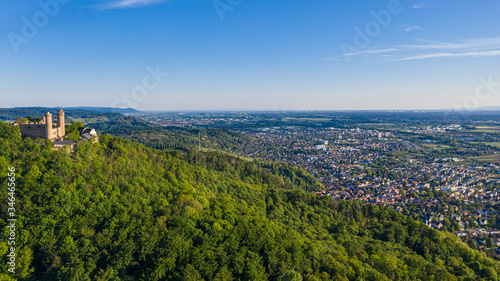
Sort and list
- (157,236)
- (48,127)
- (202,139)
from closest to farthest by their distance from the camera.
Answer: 1. (157,236)
2. (48,127)
3. (202,139)

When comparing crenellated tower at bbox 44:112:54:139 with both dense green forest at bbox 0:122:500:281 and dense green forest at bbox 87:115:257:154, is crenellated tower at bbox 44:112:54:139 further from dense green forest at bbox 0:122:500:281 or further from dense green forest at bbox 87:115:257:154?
dense green forest at bbox 87:115:257:154

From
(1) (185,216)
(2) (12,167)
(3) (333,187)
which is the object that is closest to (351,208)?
(3) (333,187)

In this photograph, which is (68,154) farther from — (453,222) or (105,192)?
(453,222)

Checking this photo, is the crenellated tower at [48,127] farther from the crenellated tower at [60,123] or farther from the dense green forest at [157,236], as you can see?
the crenellated tower at [60,123]

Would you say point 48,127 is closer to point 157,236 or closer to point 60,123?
point 60,123

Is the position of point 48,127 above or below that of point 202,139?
above

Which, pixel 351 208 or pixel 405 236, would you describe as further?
pixel 351 208

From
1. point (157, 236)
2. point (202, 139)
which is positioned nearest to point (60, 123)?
point (157, 236)

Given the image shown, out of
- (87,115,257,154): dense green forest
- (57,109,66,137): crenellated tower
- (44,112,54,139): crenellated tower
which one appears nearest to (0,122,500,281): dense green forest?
(44,112,54,139): crenellated tower
